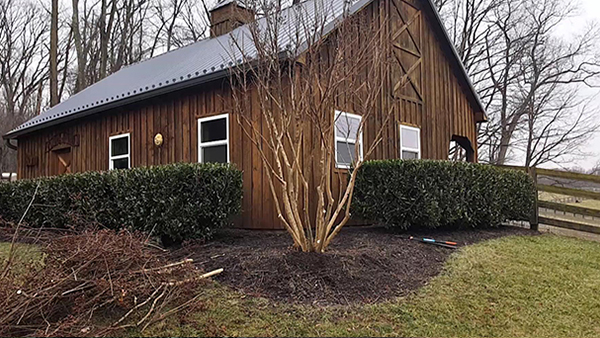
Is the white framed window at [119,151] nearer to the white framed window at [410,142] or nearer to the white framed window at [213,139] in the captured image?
the white framed window at [213,139]

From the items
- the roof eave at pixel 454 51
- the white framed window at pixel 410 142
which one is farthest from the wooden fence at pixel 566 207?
the roof eave at pixel 454 51

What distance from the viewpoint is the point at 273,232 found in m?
6.35

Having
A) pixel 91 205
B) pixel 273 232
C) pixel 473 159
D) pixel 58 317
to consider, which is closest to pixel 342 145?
pixel 273 232

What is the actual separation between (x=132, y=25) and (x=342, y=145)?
19410 millimetres

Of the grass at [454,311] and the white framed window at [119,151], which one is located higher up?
the white framed window at [119,151]

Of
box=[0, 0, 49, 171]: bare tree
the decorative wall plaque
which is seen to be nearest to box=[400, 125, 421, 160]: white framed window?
the decorative wall plaque

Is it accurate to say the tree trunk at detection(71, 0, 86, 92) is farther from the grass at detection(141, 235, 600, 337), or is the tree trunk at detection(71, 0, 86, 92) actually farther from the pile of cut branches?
the grass at detection(141, 235, 600, 337)

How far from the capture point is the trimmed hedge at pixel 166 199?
519 centimetres

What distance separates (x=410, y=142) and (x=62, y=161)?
9.15 meters

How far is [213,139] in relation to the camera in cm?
730

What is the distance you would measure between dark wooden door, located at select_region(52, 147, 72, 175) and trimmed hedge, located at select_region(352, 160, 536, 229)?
8313 millimetres

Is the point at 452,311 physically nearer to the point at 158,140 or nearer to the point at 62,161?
the point at 158,140

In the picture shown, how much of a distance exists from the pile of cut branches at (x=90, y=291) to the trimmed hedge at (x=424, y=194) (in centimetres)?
324

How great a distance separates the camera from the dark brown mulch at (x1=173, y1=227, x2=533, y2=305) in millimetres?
3561
